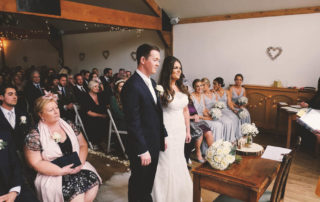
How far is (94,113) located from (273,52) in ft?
14.4

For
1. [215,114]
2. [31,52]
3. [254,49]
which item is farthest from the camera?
[31,52]

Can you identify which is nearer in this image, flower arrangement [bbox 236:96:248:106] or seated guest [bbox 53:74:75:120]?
seated guest [bbox 53:74:75:120]

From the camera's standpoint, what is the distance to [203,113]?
4.64 m

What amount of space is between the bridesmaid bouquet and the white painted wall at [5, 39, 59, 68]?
11390mm

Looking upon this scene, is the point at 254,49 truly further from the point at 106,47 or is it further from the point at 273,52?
the point at 106,47

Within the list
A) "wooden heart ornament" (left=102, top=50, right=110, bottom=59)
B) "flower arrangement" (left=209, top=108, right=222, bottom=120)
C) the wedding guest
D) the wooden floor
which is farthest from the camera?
"wooden heart ornament" (left=102, top=50, right=110, bottom=59)

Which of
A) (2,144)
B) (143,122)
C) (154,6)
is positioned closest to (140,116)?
(143,122)

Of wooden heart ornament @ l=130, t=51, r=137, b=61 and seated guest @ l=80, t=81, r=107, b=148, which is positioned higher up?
wooden heart ornament @ l=130, t=51, r=137, b=61

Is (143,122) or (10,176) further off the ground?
(143,122)

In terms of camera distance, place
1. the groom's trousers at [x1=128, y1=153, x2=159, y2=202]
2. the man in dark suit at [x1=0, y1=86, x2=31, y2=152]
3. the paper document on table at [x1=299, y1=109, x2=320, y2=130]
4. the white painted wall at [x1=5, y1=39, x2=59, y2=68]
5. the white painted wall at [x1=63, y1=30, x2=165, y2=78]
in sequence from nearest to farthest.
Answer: the groom's trousers at [x1=128, y1=153, x2=159, y2=202] < the paper document on table at [x1=299, y1=109, x2=320, y2=130] < the man in dark suit at [x1=0, y1=86, x2=31, y2=152] < the white painted wall at [x1=63, y1=30, x2=165, y2=78] < the white painted wall at [x1=5, y1=39, x2=59, y2=68]

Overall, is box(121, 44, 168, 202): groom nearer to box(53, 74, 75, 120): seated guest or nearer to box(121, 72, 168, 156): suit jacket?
box(121, 72, 168, 156): suit jacket

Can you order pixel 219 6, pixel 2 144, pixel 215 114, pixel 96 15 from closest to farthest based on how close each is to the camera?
pixel 2 144
pixel 215 114
pixel 96 15
pixel 219 6

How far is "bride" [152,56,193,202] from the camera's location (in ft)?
8.01

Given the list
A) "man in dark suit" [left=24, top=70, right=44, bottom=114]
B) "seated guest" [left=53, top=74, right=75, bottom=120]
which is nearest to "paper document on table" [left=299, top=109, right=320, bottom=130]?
"seated guest" [left=53, top=74, right=75, bottom=120]
